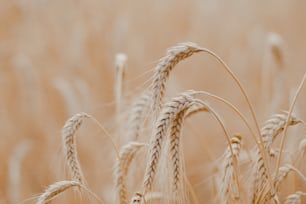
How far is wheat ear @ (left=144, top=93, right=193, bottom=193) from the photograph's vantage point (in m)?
1.13

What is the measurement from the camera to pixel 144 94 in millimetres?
1595

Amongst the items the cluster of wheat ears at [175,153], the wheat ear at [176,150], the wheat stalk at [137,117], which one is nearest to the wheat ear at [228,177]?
the cluster of wheat ears at [175,153]

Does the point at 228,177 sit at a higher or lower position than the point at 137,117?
lower

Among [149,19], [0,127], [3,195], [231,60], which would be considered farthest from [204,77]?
[3,195]

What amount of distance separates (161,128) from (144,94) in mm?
472

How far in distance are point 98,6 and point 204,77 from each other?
35.8 inches

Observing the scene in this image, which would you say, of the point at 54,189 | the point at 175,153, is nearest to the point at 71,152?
the point at 54,189

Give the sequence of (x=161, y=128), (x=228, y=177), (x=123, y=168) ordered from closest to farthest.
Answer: (x=161, y=128) < (x=228, y=177) < (x=123, y=168)

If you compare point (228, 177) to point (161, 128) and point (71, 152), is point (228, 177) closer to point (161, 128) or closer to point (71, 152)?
point (161, 128)

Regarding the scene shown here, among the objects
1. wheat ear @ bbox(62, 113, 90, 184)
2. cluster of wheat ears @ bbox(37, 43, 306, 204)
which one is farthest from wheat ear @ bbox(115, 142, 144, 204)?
wheat ear @ bbox(62, 113, 90, 184)

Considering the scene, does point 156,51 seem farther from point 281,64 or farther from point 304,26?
point 281,64

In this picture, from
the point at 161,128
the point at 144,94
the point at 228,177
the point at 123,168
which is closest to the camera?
the point at 161,128

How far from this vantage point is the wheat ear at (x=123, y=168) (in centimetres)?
138

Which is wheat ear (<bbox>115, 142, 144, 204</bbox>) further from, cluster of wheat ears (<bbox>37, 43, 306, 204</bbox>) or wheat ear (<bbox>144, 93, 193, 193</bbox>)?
wheat ear (<bbox>144, 93, 193, 193</bbox>)
